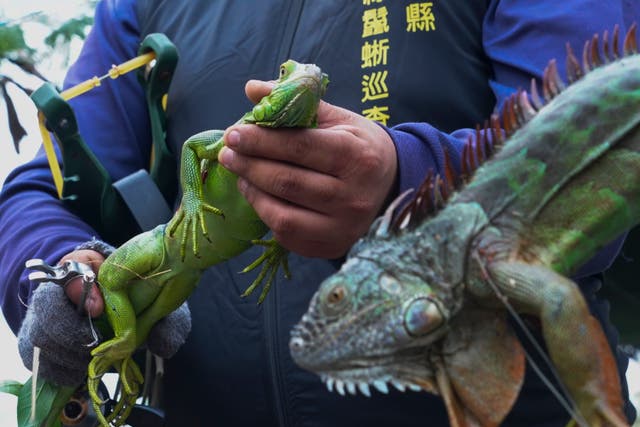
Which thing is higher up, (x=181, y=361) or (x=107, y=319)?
(x=107, y=319)

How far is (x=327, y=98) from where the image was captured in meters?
2.16

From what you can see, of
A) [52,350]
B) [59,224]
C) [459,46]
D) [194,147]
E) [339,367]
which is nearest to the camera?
[339,367]

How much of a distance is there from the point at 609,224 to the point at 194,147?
79cm

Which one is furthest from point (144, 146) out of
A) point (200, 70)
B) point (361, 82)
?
point (361, 82)

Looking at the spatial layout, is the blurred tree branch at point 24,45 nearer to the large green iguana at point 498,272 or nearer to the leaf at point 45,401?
the leaf at point 45,401

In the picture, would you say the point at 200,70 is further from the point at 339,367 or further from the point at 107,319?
the point at 339,367

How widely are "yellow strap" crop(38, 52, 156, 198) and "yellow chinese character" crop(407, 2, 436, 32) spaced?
1.90 feet

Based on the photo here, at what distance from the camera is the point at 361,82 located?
211 cm

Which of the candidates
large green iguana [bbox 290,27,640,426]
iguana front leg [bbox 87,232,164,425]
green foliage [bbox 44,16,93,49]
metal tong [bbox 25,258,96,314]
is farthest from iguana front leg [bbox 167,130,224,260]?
green foliage [bbox 44,16,93,49]

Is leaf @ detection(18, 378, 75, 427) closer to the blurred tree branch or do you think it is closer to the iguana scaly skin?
the iguana scaly skin

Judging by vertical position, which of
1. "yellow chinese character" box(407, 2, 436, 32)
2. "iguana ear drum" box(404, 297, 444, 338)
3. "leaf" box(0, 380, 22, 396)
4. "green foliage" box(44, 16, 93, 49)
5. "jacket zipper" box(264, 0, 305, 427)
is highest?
"iguana ear drum" box(404, 297, 444, 338)

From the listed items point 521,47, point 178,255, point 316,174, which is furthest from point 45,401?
point 521,47

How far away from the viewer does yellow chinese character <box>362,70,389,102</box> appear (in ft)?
6.84

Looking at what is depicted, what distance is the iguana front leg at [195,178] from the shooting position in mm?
1638
